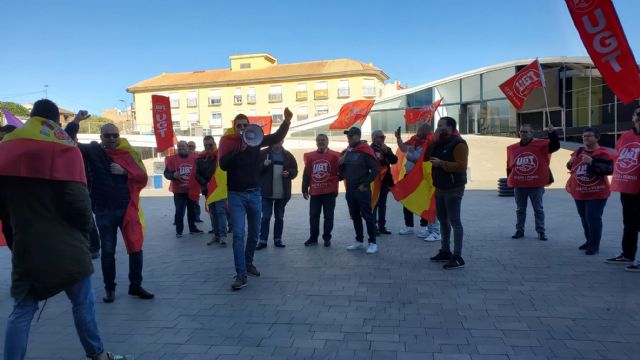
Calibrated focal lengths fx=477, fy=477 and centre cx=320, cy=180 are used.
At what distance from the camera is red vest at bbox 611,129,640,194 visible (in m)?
5.96

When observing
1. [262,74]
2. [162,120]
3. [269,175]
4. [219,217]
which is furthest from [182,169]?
[262,74]

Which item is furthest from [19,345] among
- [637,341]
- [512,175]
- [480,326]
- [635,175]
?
[512,175]

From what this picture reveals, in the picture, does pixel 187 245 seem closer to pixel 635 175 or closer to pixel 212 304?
pixel 212 304

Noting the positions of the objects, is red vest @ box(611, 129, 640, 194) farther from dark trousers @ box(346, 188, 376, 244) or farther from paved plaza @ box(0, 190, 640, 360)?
dark trousers @ box(346, 188, 376, 244)

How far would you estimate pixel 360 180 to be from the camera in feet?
24.9

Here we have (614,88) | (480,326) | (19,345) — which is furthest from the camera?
(614,88)

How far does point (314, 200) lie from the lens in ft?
27.0

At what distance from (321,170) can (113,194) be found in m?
3.79

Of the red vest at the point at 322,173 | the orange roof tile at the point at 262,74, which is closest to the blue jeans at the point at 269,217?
the red vest at the point at 322,173

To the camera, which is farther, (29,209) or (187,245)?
(187,245)

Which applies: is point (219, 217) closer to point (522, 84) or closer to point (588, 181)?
point (588, 181)

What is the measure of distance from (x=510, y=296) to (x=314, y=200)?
Answer: 12.7ft

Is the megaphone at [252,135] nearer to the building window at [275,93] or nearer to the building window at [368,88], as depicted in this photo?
the building window at [368,88]

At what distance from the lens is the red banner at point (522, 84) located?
34.7ft
